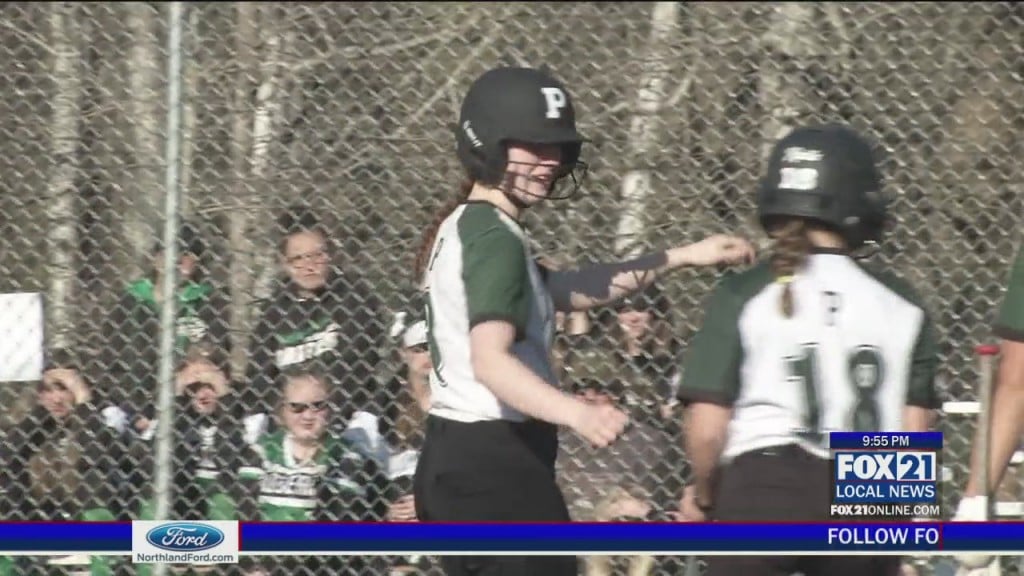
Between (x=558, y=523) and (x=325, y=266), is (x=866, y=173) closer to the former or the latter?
(x=558, y=523)

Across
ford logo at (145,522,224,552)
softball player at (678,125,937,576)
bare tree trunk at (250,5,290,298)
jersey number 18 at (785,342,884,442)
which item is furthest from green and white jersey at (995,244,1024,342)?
bare tree trunk at (250,5,290,298)

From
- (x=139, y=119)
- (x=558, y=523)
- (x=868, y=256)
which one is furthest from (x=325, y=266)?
(x=558, y=523)

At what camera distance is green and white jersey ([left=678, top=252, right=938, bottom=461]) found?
447 cm

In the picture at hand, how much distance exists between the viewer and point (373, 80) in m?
7.49

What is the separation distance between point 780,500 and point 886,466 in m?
0.50

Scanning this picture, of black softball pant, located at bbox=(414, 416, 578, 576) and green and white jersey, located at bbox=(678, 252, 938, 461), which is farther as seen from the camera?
black softball pant, located at bbox=(414, 416, 578, 576)

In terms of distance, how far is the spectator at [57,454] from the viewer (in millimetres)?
7320

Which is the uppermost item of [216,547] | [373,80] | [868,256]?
[373,80]

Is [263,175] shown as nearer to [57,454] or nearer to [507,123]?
[57,454]

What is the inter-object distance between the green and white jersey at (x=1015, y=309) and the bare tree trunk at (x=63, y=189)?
356 centimetres

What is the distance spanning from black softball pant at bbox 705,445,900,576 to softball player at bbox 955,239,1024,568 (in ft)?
3.03

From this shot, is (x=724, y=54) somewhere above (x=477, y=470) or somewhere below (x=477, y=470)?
above

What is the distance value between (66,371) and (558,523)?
3.06 meters

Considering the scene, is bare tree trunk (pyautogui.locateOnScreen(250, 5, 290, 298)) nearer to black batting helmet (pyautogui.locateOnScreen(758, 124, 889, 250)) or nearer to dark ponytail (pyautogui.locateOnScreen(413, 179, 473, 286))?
dark ponytail (pyautogui.locateOnScreen(413, 179, 473, 286))
